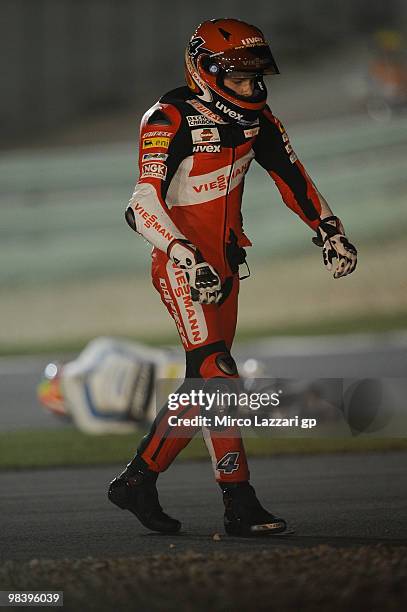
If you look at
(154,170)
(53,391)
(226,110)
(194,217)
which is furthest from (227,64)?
(53,391)

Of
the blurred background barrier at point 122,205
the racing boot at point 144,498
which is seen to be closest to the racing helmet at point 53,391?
the racing boot at point 144,498

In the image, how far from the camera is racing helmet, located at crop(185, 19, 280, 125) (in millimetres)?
4777

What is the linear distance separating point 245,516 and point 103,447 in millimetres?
3182

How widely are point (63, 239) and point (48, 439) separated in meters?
6.35

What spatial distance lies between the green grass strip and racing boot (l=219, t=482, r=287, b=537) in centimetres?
247

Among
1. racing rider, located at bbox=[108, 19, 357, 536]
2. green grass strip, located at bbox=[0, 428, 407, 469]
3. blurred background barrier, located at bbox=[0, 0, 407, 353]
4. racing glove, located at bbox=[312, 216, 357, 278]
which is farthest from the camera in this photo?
blurred background barrier, located at bbox=[0, 0, 407, 353]

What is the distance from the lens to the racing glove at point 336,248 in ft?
16.2

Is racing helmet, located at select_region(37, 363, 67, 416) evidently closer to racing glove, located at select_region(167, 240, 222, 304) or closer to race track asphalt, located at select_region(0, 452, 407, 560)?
race track asphalt, located at select_region(0, 452, 407, 560)

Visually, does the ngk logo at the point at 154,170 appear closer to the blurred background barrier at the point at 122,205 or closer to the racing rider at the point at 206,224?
the racing rider at the point at 206,224

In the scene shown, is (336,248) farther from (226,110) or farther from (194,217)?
(226,110)

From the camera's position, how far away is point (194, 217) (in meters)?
4.95

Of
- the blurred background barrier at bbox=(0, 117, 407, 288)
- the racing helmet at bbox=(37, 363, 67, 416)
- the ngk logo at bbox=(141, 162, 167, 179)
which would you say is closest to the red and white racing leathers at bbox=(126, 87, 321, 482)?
the ngk logo at bbox=(141, 162, 167, 179)

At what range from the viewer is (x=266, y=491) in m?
5.96

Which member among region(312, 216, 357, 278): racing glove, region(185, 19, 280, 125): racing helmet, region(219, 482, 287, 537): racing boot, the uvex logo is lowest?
region(219, 482, 287, 537): racing boot
